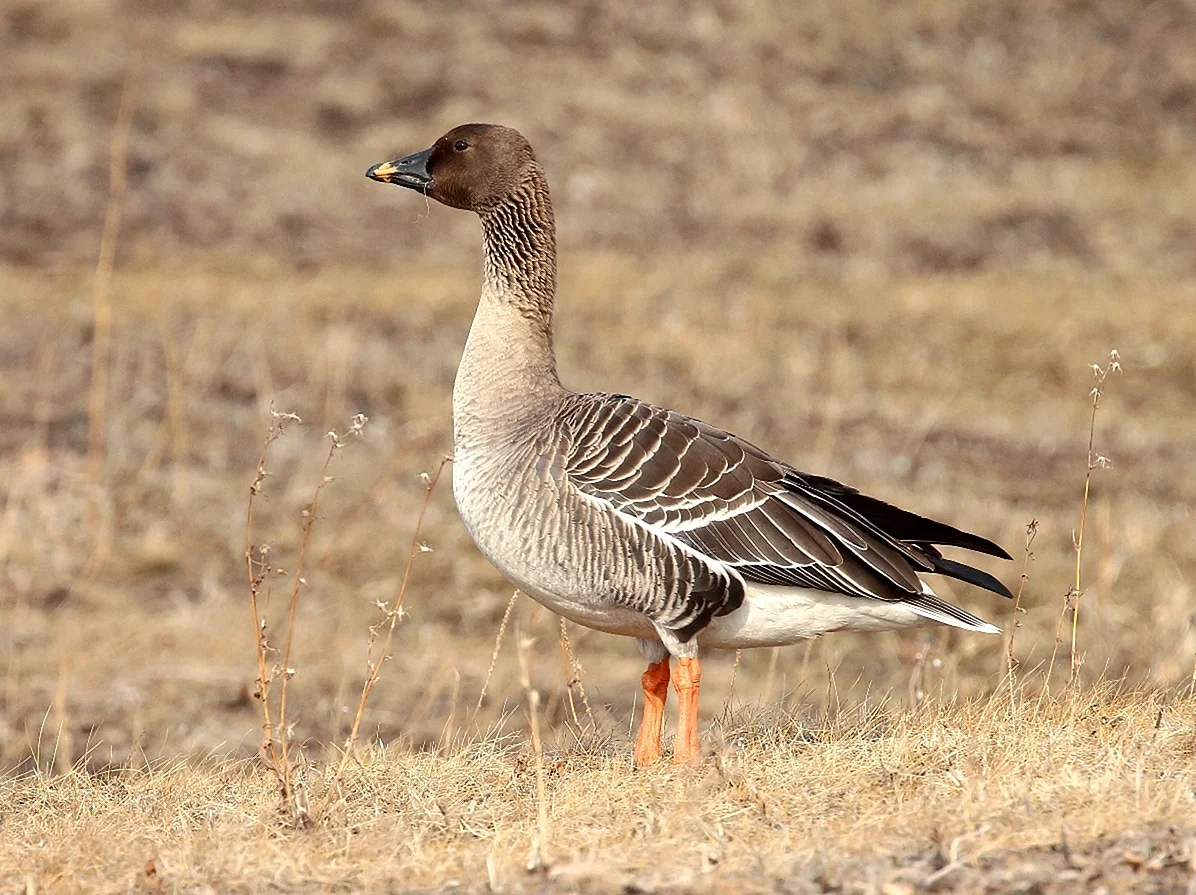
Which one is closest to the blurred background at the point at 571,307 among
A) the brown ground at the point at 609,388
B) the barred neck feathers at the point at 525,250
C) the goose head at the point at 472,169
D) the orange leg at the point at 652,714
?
the brown ground at the point at 609,388

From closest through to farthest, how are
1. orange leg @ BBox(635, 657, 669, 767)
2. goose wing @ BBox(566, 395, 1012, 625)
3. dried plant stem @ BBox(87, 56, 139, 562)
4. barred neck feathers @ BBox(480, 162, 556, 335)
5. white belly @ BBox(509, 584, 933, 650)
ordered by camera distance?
1. orange leg @ BBox(635, 657, 669, 767)
2. goose wing @ BBox(566, 395, 1012, 625)
3. white belly @ BBox(509, 584, 933, 650)
4. barred neck feathers @ BBox(480, 162, 556, 335)
5. dried plant stem @ BBox(87, 56, 139, 562)

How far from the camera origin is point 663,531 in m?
5.80

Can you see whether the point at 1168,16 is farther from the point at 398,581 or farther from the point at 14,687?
the point at 14,687

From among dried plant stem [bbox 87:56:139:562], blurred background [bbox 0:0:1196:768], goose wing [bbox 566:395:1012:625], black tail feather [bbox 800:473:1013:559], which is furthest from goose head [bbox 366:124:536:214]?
dried plant stem [bbox 87:56:139:562]

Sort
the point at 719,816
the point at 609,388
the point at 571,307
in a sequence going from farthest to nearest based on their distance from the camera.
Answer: the point at 571,307
the point at 609,388
the point at 719,816

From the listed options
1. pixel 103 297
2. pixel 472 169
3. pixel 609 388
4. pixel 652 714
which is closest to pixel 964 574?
pixel 652 714

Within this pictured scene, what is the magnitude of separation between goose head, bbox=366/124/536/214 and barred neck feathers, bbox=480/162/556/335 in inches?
1.8

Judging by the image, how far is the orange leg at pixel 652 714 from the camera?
18.7 ft

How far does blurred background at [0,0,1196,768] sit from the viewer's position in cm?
1027

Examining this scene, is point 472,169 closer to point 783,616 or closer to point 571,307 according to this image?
point 783,616

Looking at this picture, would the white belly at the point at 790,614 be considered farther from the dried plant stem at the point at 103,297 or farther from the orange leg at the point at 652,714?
the dried plant stem at the point at 103,297

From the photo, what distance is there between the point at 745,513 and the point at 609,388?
26.7ft

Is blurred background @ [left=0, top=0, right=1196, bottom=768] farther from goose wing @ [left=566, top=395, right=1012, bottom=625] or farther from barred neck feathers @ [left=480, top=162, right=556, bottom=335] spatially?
barred neck feathers @ [left=480, top=162, right=556, bottom=335]

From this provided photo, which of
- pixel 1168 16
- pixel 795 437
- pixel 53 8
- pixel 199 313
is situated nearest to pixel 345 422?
pixel 199 313
